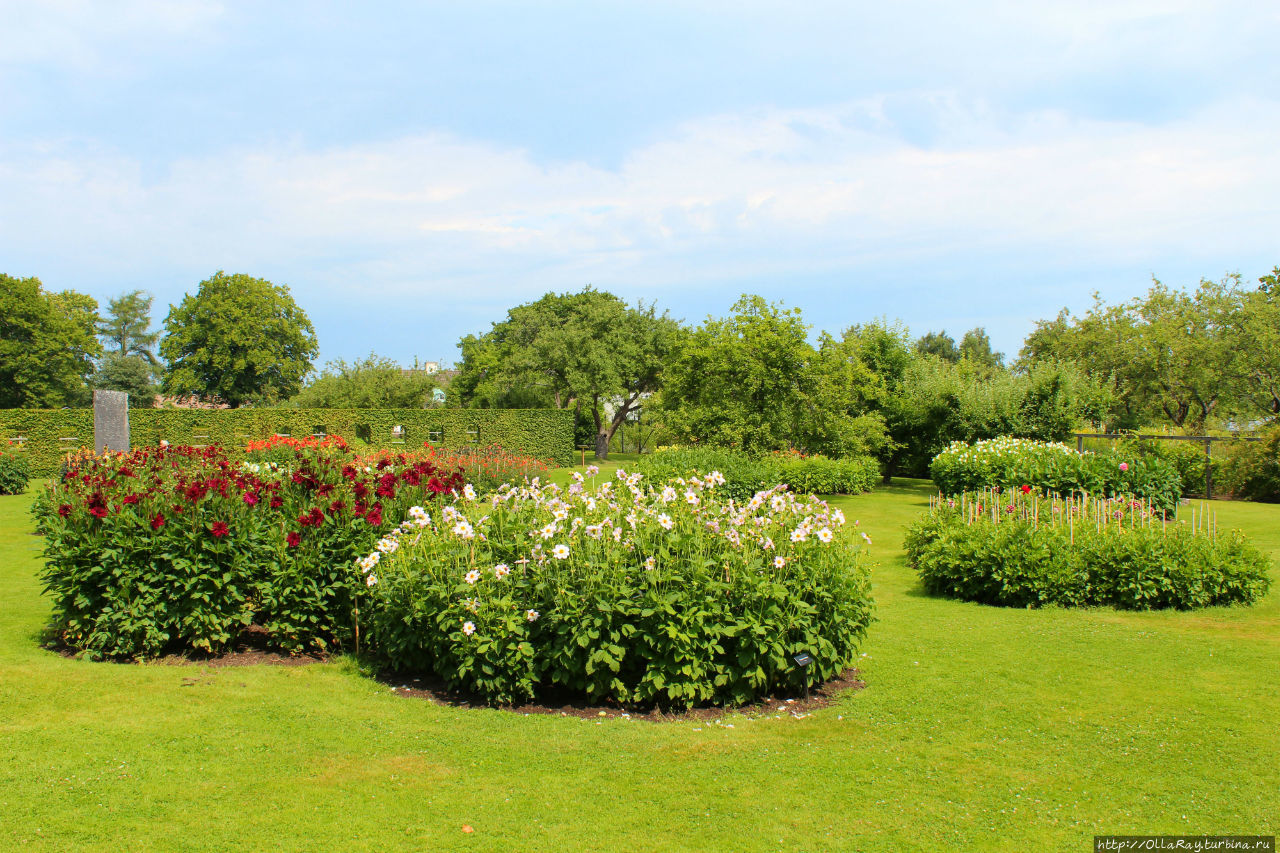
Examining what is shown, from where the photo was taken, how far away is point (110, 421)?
14.1 meters

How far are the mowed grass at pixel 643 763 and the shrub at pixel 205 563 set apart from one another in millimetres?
321

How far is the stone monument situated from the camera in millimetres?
13961

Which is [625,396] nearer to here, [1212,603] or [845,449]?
[845,449]

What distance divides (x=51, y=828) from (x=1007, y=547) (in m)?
7.73

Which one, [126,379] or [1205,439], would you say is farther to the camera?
[126,379]

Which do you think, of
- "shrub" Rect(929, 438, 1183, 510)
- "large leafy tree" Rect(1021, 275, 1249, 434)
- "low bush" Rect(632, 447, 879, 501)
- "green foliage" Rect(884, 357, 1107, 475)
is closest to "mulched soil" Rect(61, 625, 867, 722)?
"low bush" Rect(632, 447, 879, 501)

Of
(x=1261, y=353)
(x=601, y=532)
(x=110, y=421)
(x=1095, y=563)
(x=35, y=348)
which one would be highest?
(x=35, y=348)

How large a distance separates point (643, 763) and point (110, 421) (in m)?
14.1

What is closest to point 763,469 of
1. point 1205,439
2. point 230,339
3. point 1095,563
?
point 1095,563

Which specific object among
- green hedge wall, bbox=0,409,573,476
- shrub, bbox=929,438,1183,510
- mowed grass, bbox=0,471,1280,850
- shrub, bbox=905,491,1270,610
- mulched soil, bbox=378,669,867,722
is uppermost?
green hedge wall, bbox=0,409,573,476

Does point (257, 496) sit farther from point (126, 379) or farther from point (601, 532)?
point (126, 379)

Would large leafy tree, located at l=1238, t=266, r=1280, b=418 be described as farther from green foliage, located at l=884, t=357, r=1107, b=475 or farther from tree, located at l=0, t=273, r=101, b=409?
tree, located at l=0, t=273, r=101, b=409

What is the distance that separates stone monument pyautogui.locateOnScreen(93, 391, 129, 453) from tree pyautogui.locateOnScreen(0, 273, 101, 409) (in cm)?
3318

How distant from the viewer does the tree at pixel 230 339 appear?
43781 millimetres
